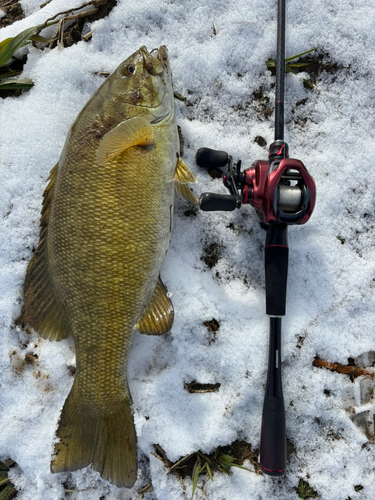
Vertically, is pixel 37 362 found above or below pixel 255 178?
below

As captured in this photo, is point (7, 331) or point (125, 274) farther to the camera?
point (7, 331)

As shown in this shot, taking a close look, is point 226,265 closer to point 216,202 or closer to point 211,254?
point 211,254

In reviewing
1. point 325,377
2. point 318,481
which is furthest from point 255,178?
point 318,481

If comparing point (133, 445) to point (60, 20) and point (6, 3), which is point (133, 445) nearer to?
point (60, 20)

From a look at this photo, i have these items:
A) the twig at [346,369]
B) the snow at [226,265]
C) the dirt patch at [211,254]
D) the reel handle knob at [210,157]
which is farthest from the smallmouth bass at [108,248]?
the twig at [346,369]

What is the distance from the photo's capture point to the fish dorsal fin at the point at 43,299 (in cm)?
179

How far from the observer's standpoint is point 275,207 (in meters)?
1.67

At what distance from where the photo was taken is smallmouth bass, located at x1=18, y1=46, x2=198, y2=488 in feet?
5.28

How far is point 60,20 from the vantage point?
7.06 ft

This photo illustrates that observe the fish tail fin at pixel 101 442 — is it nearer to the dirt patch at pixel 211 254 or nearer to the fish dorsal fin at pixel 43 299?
the fish dorsal fin at pixel 43 299

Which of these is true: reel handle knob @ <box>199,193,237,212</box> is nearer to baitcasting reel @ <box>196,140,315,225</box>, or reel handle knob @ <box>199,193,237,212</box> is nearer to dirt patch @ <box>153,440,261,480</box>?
baitcasting reel @ <box>196,140,315,225</box>

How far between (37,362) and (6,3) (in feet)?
Answer: 7.97

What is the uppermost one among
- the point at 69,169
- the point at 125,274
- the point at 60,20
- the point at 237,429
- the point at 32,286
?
the point at 60,20

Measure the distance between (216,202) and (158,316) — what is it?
694 mm
